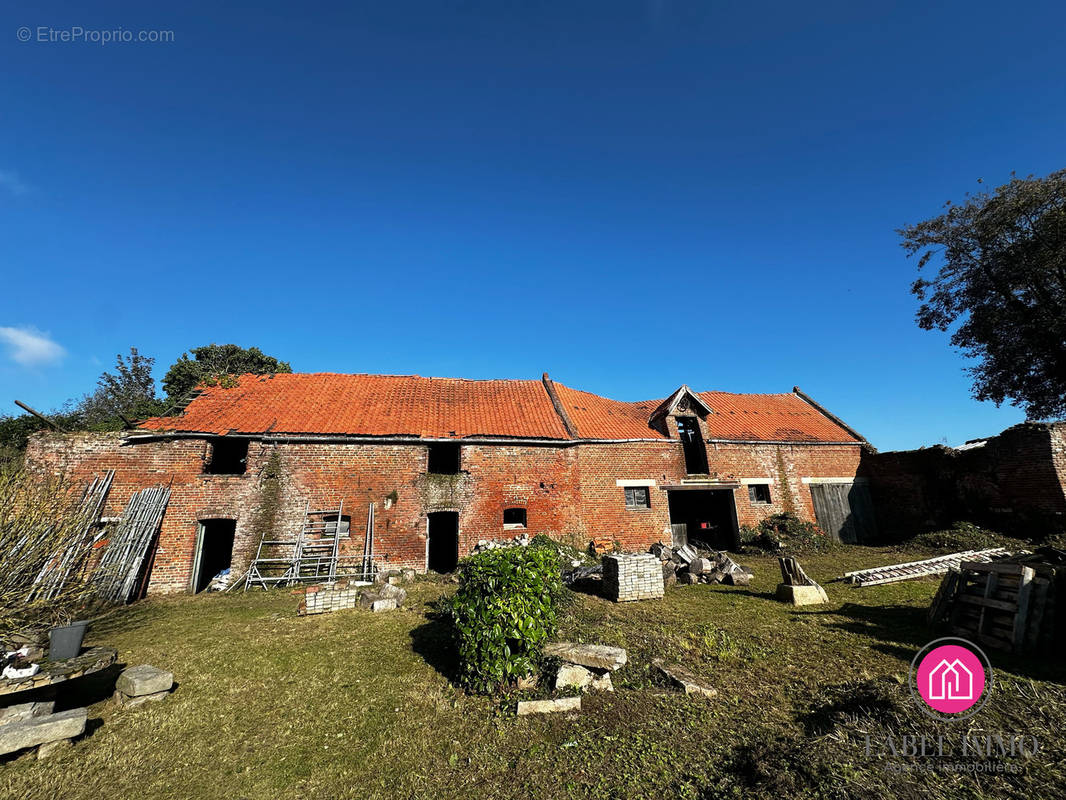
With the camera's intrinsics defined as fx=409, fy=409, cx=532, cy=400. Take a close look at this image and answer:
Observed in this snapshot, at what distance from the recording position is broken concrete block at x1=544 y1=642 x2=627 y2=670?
623cm

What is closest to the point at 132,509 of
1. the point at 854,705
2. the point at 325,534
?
the point at 325,534

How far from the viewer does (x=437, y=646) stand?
7.96 m

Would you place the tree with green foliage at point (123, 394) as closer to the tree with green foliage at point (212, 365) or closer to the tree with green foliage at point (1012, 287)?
the tree with green foliage at point (212, 365)

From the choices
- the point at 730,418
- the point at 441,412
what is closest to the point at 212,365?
the point at 441,412

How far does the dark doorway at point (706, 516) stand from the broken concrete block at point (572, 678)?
14003mm

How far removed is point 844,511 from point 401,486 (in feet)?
71.0

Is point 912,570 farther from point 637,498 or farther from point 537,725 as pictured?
point 537,725

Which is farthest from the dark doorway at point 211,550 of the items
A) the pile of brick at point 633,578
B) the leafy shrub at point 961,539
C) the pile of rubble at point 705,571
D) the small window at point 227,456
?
the leafy shrub at point 961,539

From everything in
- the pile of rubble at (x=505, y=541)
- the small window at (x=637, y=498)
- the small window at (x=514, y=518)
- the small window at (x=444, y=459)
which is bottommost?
the pile of rubble at (x=505, y=541)

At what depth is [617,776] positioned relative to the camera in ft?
13.7

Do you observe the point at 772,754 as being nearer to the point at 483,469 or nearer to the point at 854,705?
the point at 854,705

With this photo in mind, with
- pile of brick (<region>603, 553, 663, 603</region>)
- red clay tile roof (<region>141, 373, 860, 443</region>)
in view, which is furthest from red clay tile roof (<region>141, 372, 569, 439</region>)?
pile of brick (<region>603, 553, 663, 603</region>)

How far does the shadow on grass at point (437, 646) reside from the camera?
22.8 feet

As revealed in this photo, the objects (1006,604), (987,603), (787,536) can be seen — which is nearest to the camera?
(1006,604)
